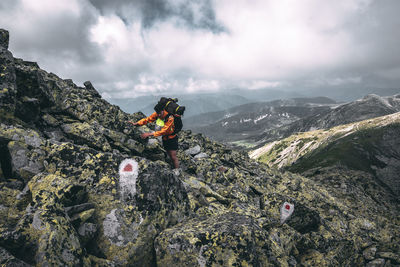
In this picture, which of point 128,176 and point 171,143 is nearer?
point 128,176

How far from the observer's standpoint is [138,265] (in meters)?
8.30

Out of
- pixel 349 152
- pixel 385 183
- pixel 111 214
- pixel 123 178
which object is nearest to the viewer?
pixel 111 214

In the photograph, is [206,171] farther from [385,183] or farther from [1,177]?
[385,183]

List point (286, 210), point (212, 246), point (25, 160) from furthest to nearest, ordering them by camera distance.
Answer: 1. point (286, 210)
2. point (25, 160)
3. point (212, 246)

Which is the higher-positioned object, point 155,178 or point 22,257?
point 155,178

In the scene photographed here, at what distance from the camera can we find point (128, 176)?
32.8ft

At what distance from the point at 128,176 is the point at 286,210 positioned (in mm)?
13407

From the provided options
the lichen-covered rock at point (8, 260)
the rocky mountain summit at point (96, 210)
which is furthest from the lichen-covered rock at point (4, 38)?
the lichen-covered rock at point (8, 260)

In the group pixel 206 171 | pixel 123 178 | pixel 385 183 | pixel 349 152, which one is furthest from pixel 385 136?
pixel 123 178

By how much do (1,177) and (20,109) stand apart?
18.9ft

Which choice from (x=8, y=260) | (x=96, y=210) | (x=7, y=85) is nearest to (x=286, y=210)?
(x=96, y=210)

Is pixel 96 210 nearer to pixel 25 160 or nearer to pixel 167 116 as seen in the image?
pixel 25 160

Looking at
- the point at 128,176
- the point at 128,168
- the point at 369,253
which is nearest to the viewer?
the point at 128,176

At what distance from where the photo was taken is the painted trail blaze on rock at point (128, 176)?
9656 mm
